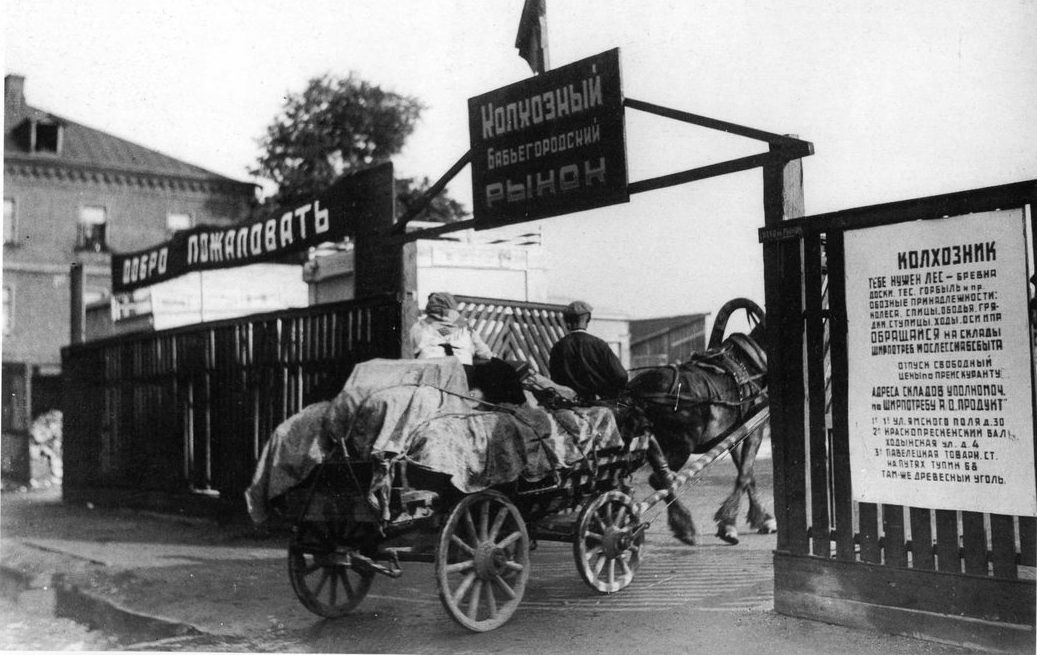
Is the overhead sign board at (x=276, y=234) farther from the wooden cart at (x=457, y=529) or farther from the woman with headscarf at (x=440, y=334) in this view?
the wooden cart at (x=457, y=529)

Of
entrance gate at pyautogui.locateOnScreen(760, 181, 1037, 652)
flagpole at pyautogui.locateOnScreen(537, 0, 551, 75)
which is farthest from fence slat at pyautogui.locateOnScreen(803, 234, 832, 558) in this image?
flagpole at pyautogui.locateOnScreen(537, 0, 551, 75)

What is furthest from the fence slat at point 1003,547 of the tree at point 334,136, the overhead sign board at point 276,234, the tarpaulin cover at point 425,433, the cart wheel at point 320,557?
the tree at point 334,136

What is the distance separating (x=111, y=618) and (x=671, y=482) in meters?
4.64

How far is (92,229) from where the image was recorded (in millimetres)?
34969

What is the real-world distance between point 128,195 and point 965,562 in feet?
112

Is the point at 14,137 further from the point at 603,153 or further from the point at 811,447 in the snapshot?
the point at 811,447

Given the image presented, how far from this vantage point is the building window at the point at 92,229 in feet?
114

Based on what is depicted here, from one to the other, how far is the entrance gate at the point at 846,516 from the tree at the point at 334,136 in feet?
79.0

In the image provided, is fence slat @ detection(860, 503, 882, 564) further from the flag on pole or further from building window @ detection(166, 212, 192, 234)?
building window @ detection(166, 212, 192, 234)

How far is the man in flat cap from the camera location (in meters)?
8.68

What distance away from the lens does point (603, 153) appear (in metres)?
8.43

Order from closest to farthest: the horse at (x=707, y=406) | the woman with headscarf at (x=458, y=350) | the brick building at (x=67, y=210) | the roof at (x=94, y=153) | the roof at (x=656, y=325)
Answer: the woman with headscarf at (x=458, y=350) → the horse at (x=707, y=406) → the roof at (x=656, y=325) → the roof at (x=94, y=153) → the brick building at (x=67, y=210)

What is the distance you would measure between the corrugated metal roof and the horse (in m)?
26.3

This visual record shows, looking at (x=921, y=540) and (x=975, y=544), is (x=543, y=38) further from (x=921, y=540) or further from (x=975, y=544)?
(x=975, y=544)
